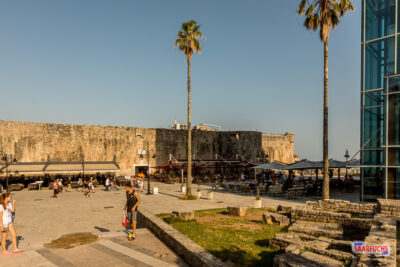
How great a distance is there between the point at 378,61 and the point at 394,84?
2.49 metres

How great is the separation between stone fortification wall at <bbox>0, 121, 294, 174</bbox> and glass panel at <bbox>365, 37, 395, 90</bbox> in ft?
76.9

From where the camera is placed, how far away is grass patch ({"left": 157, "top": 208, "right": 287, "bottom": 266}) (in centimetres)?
677

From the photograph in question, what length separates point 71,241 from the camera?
26.8 feet

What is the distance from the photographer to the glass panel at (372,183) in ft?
51.3

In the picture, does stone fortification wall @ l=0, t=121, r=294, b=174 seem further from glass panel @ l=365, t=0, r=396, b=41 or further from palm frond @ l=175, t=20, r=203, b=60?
glass panel @ l=365, t=0, r=396, b=41

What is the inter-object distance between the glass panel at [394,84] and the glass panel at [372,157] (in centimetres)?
344

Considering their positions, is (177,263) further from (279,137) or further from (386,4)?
(279,137)

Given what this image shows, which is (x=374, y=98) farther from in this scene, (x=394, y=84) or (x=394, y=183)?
(x=394, y=183)

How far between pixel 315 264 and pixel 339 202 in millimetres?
8783

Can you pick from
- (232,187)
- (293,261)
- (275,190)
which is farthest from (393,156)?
(293,261)

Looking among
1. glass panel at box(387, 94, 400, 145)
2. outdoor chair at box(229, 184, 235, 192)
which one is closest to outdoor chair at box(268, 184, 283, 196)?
outdoor chair at box(229, 184, 235, 192)

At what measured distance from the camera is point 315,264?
200 inches

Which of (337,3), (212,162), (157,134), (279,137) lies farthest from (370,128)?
(279,137)

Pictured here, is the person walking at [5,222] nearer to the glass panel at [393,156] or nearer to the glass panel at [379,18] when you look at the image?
the glass panel at [393,156]
